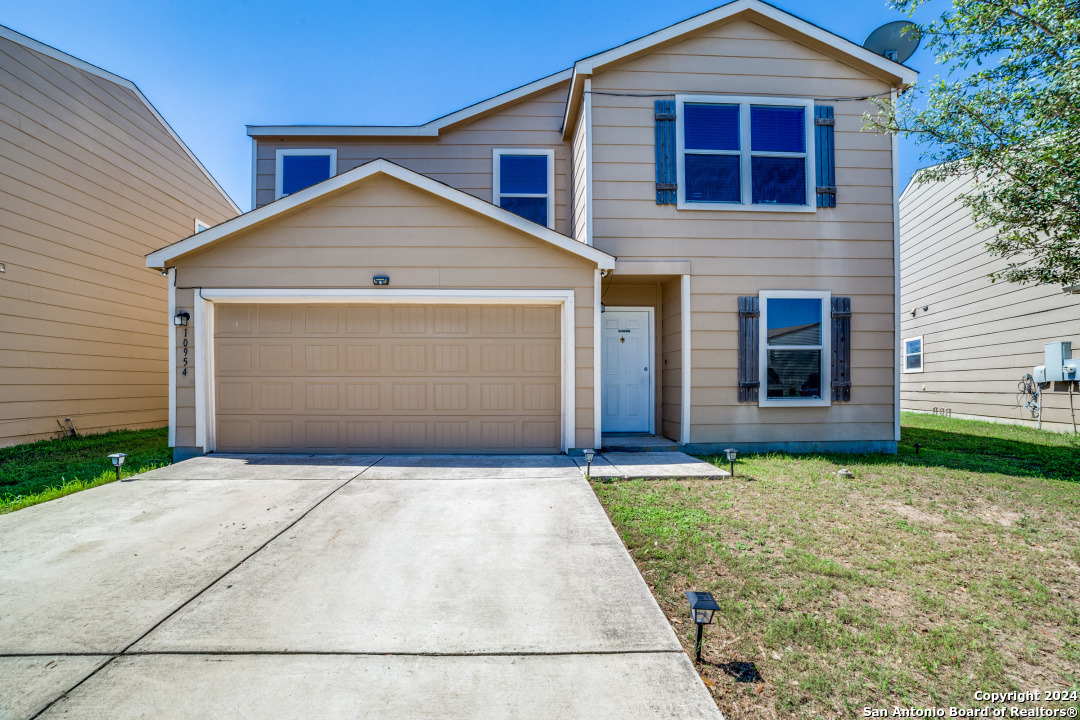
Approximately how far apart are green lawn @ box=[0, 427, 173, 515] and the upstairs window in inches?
618

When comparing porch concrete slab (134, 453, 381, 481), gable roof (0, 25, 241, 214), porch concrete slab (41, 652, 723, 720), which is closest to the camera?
porch concrete slab (41, 652, 723, 720)

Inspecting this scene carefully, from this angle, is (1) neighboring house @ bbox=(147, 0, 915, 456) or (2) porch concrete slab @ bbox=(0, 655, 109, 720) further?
(1) neighboring house @ bbox=(147, 0, 915, 456)

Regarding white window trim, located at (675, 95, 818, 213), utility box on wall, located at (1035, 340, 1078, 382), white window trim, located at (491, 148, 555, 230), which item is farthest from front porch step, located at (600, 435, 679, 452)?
utility box on wall, located at (1035, 340, 1078, 382)

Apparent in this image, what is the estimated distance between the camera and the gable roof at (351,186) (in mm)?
6242

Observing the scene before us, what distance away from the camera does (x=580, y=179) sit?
24.2ft

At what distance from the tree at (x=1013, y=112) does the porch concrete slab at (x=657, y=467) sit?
4.72 metres

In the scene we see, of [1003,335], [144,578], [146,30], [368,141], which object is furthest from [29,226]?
[1003,335]

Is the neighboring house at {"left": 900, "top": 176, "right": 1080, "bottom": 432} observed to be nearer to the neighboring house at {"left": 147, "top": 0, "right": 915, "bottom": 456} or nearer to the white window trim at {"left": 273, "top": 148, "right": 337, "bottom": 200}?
the neighboring house at {"left": 147, "top": 0, "right": 915, "bottom": 456}

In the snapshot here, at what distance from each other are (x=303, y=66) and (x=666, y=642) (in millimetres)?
12286

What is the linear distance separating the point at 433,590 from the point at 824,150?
7.50m

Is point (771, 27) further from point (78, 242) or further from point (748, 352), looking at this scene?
point (78, 242)

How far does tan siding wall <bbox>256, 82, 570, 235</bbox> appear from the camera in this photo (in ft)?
28.1

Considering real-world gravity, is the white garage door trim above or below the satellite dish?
below

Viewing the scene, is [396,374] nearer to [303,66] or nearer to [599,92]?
[599,92]
